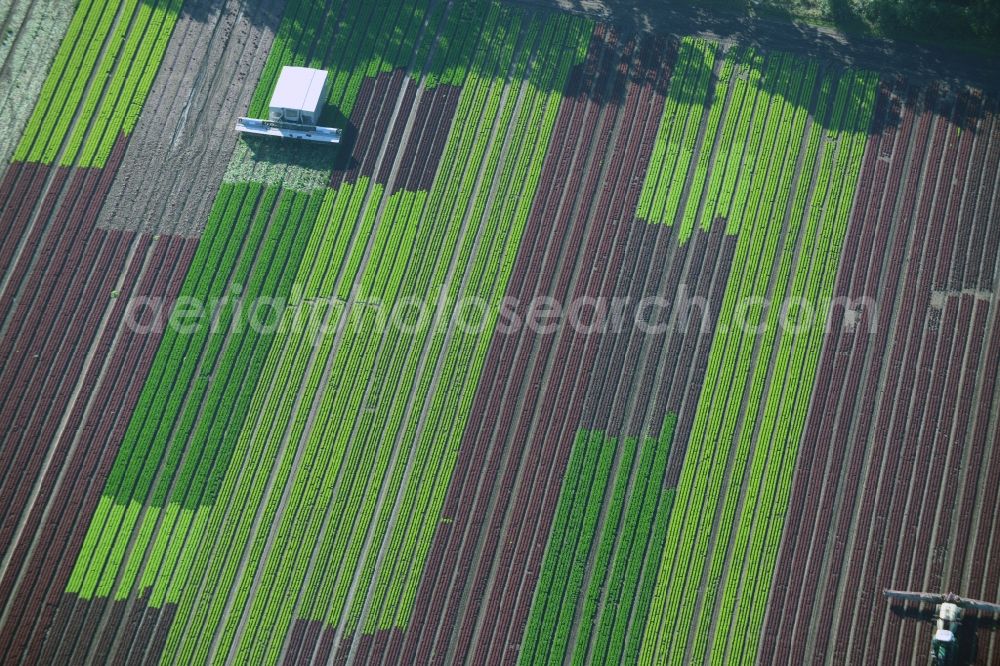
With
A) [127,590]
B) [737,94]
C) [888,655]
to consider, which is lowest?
[127,590]

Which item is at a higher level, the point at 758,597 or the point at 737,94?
the point at 737,94

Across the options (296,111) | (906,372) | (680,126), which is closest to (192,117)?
(296,111)

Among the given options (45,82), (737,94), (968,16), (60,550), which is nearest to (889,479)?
(737,94)

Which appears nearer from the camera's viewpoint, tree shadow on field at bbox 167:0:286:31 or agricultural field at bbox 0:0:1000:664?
agricultural field at bbox 0:0:1000:664

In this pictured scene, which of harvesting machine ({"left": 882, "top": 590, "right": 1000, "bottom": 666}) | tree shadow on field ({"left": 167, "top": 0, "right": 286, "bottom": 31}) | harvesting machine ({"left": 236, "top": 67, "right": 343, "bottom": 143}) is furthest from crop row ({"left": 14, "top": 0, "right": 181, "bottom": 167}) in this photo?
harvesting machine ({"left": 882, "top": 590, "right": 1000, "bottom": 666})

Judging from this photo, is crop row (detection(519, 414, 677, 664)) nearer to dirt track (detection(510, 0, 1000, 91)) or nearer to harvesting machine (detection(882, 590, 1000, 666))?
harvesting machine (detection(882, 590, 1000, 666))

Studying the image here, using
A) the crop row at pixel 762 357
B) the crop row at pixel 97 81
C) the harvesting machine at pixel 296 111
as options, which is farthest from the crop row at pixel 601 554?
the crop row at pixel 97 81

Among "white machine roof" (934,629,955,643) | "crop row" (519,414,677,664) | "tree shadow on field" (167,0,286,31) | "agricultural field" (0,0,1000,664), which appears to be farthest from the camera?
"tree shadow on field" (167,0,286,31)

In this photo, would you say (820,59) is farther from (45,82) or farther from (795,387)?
(45,82)
